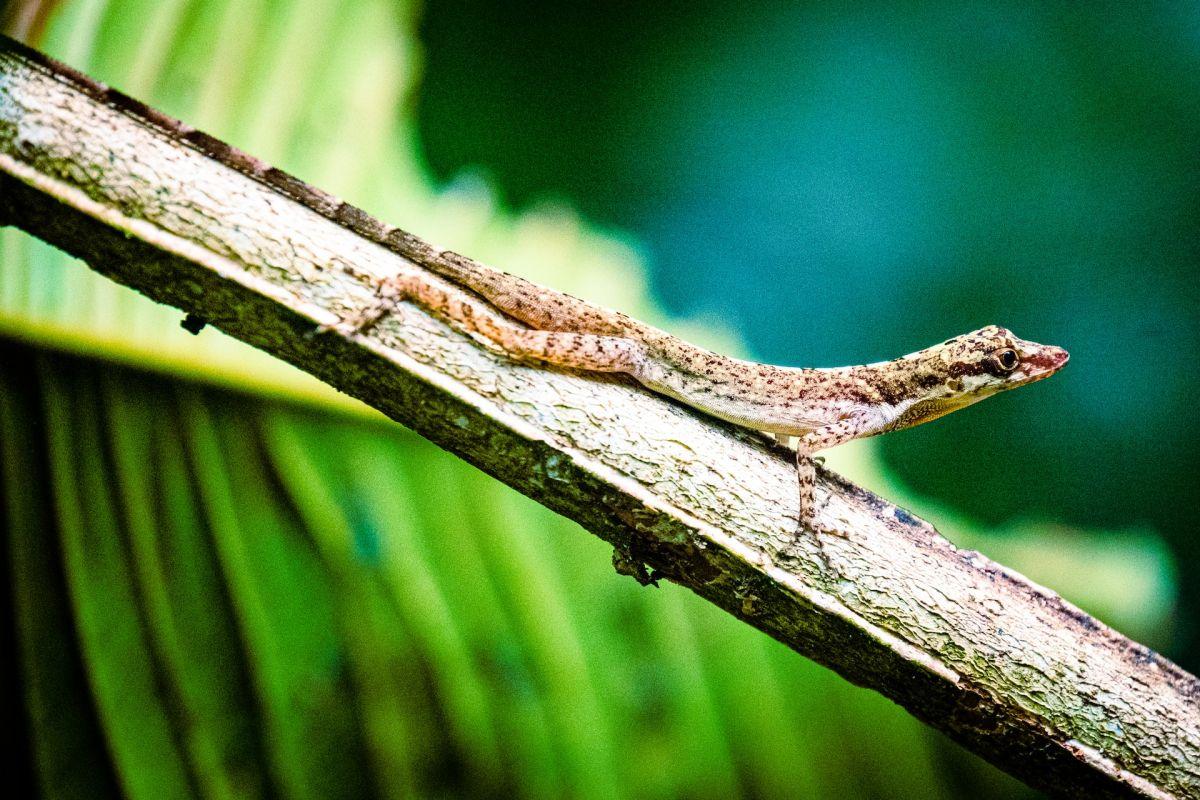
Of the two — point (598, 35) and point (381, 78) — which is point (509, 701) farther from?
point (598, 35)

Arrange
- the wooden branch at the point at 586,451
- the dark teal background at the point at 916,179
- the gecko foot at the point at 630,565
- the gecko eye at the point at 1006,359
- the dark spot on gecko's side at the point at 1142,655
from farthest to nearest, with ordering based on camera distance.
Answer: the dark teal background at the point at 916,179 < the gecko eye at the point at 1006,359 < the dark spot on gecko's side at the point at 1142,655 < the gecko foot at the point at 630,565 < the wooden branch at the point at 586,451

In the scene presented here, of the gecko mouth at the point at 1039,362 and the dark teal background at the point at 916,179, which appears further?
the dark teal background at the point at 916,179

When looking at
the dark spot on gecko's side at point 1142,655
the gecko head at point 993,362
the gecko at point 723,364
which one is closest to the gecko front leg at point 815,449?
the gecko at point 723,364

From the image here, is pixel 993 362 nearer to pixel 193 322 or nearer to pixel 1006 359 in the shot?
pixel 1006 359

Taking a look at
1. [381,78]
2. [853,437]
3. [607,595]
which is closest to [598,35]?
[381,78]

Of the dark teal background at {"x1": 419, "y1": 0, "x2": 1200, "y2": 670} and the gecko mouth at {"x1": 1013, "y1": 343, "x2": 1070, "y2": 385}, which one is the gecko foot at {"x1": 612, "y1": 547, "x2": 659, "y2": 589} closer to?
the gecko mouth at {"x1": 1013, "y1": 343, "x2": 1070, "y2": 385}

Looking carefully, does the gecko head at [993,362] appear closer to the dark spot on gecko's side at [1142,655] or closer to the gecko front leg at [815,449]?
the gecko front leg at [815,449]

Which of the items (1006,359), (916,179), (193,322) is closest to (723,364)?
(1006,359)
